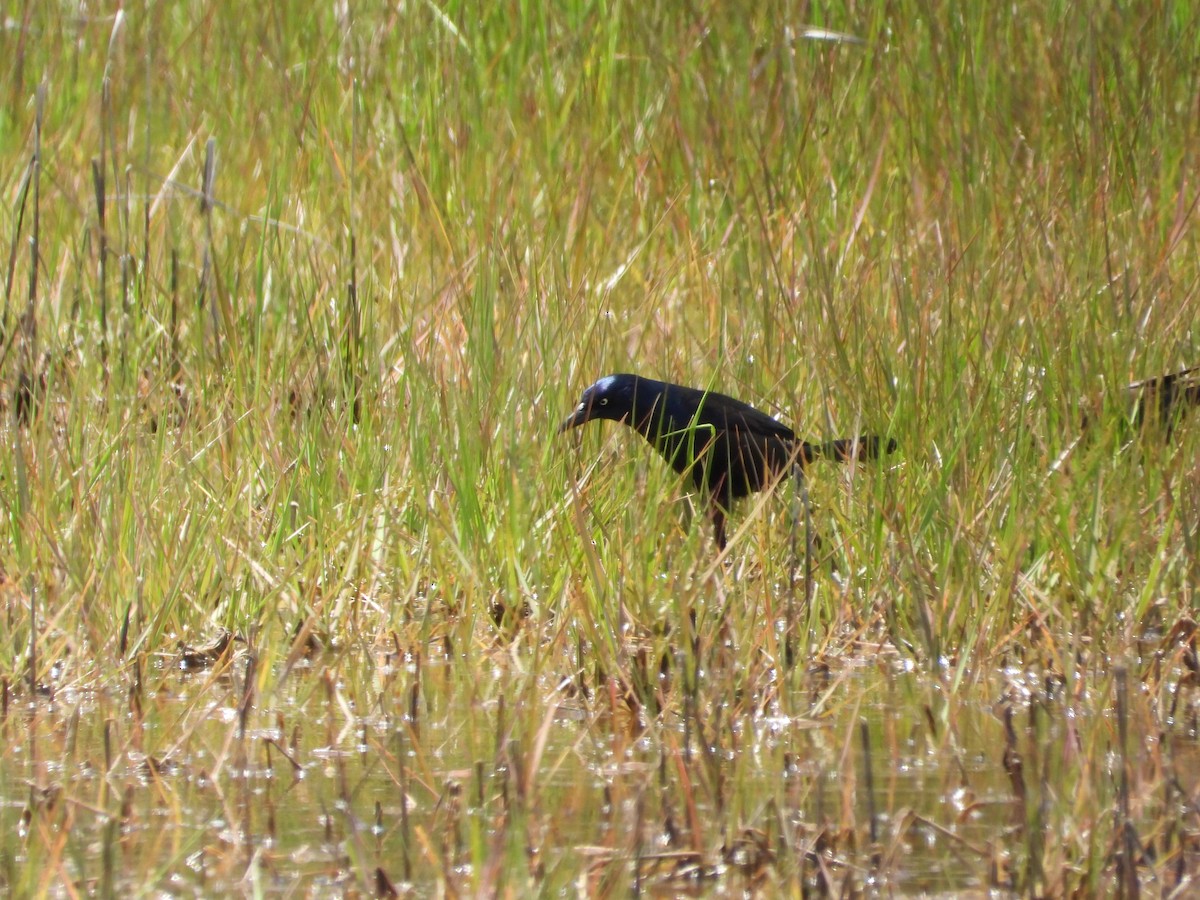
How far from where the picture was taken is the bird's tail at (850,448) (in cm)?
363

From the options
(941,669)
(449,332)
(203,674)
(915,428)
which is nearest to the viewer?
(941,669)

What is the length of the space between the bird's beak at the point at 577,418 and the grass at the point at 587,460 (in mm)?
39

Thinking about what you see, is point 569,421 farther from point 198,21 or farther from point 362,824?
point 198,21

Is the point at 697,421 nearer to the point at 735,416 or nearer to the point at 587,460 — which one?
the point at 735,416

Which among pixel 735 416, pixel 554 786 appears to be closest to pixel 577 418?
pixel 735 416

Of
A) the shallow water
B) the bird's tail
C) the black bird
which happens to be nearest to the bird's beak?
the black bird

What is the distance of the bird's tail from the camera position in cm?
363

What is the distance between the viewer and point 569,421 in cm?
403

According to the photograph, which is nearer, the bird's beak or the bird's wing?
the bird's beak

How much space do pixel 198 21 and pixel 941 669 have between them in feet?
12.5

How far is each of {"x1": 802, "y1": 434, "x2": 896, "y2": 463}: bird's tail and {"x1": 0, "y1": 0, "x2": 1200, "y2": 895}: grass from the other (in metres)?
0.06

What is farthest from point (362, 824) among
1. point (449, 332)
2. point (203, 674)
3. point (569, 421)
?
point (449, 332)

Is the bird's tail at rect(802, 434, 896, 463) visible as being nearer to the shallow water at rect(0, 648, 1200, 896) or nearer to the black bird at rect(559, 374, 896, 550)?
the black bird at rect(559, 374, 896, 550)

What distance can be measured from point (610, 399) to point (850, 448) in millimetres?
767
